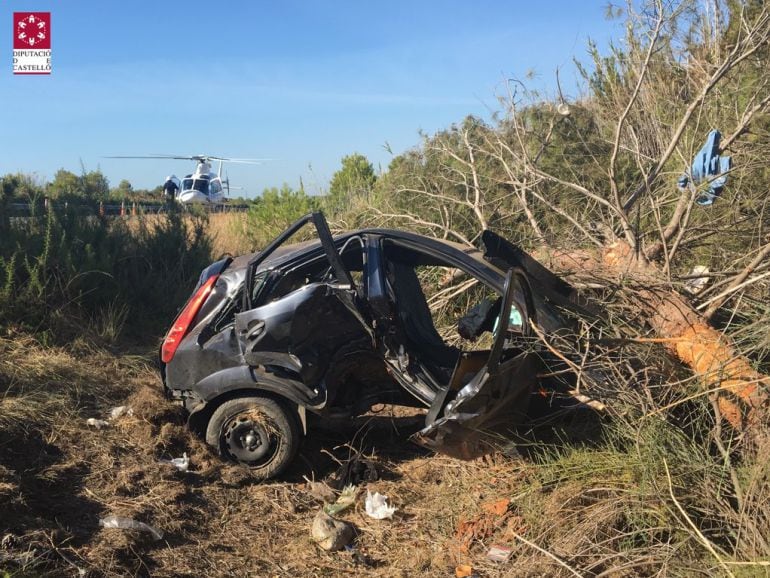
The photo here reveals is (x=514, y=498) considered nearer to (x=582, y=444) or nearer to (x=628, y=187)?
(x=582, y=444)

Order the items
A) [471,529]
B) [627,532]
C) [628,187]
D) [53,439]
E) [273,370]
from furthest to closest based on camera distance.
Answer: [628,187]
[53,439]
[273,370]
[471,529]
[627,532]

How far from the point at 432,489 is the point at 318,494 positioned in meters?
0.79

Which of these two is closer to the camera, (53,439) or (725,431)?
(725,431)

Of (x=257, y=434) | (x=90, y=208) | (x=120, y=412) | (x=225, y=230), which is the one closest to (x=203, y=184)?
(x=225, y=230)

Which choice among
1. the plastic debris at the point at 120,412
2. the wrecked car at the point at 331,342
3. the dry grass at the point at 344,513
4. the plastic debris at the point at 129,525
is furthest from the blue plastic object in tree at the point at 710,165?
the plastic debris at the point at 120,412

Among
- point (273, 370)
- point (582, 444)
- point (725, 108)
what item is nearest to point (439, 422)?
point (582, 444)

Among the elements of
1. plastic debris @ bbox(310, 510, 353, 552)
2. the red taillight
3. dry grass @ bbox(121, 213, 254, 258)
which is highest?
dry grass @ bbox(121, 213, 254, 258)

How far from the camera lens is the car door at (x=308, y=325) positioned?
181 inches

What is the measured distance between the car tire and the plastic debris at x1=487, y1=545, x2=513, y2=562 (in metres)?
1.61

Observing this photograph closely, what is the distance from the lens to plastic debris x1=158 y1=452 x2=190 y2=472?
16.1 ft

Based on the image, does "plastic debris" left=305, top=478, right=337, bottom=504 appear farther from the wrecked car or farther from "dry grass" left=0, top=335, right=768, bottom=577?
the wrecked car

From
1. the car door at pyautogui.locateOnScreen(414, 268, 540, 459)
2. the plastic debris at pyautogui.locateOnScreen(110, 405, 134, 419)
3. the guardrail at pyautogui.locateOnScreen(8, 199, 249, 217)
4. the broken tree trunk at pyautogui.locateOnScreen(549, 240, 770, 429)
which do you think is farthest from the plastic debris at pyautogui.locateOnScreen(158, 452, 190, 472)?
the guardrail at pyautogui.locateOnScreen(8, 199, 249, 217)

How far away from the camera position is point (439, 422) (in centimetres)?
424

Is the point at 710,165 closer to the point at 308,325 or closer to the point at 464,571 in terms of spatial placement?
the point at 308,325
